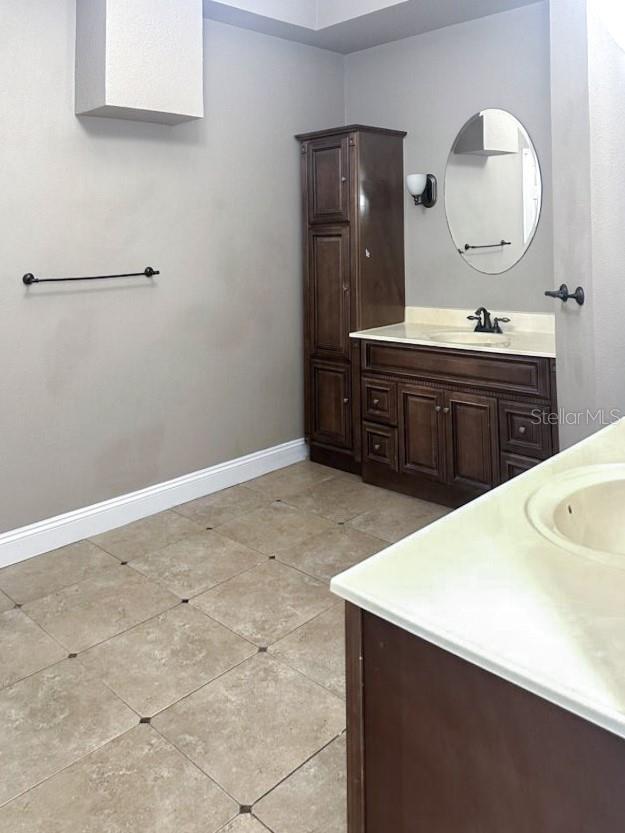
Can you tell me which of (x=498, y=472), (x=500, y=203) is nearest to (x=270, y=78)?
(x=500, y=203)

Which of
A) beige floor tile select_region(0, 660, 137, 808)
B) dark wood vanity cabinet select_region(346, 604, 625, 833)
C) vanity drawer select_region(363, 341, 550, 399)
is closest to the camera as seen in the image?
dark wood vanity cabinet select_region(346, 604, 625, 833)

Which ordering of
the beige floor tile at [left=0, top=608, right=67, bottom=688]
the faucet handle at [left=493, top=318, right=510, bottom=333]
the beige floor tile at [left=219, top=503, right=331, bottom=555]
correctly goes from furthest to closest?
the faucet handle at [left=493, top=318, right=510, bottom=333] < the beige floor tile at [left=219, top=503, right=331, bottom=555] < the beige floor tile at [left=0, top=608, right=67, bottom=688]

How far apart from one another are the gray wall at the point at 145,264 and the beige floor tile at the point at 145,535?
0.67ft

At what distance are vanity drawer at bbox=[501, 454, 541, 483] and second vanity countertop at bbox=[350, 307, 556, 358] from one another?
0.50 m

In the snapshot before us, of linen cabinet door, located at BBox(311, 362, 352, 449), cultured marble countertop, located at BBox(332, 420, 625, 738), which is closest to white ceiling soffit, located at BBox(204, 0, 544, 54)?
linen cabinet door, located at BBox(311, 362, 352, 449)

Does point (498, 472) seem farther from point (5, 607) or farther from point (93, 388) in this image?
point (5, 607)

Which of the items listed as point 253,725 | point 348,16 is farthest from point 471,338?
point 253,725

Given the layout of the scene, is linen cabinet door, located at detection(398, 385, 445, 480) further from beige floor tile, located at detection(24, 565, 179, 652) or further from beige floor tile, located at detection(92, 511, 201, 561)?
beige floor tile, located at detection(24, 565, 179, 652)

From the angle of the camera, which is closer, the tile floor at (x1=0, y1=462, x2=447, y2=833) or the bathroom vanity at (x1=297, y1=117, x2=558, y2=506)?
the tile floor at (x1=0, y1=462, x2=447, y2=833)

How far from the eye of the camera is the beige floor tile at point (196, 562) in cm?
297

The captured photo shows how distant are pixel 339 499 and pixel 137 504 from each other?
3.51 feet

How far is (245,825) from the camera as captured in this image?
67.2 inches

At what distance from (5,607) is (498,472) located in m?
2.26

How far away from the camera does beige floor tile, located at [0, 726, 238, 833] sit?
5.63 ft
